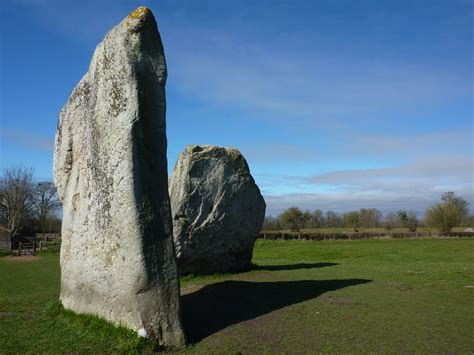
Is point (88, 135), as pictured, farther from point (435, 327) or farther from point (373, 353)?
point (435, 327)

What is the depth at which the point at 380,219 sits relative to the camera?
98.4 meters

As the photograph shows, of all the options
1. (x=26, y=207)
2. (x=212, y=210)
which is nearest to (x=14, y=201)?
(x=26, y=207)

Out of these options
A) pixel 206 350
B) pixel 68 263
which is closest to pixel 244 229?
pixel 68 263

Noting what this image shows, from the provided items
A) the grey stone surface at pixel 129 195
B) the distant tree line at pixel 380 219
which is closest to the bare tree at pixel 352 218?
the distant tree line at pixel 380 219

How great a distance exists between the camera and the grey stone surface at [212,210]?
613 inches

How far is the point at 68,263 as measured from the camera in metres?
9.52

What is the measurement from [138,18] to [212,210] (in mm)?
9115

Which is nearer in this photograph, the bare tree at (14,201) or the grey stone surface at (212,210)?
the grey stone surface at (212,210)

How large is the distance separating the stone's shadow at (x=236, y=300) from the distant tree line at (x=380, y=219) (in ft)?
185

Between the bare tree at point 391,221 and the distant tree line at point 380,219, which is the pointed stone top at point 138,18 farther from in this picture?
the bare tree at point 391,221

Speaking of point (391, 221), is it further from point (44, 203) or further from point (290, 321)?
point (290, 321)

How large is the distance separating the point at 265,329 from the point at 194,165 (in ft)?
27.4

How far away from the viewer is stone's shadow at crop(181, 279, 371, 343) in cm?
887

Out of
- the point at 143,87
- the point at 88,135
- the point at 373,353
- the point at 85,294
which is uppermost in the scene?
the point at 143,87
